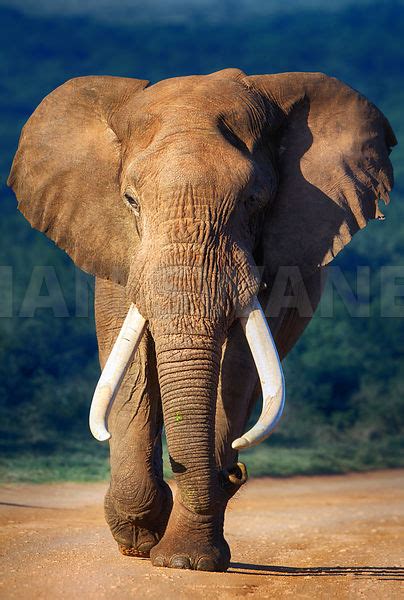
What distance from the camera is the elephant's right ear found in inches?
264

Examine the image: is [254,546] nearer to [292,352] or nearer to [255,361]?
[255,361]

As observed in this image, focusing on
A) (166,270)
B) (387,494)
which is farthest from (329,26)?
(166,270)

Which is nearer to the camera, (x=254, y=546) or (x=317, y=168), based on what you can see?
(x=317, y=168)

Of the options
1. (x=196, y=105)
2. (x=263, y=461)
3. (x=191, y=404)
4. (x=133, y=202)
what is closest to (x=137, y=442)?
(x=191, y=404)

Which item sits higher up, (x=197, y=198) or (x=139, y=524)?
(x=197, y=198)

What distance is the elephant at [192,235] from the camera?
5758 mm

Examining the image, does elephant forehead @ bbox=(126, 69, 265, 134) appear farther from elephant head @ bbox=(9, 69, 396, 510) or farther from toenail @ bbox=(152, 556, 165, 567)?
toenail @ bbox=(152, 556, 165, 567)

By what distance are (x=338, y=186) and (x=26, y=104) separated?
12016 millimetres

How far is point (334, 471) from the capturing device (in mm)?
12773

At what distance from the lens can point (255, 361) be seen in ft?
19.2

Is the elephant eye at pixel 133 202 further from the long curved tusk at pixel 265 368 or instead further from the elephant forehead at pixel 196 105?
the long curved tusk at pixel 265 368

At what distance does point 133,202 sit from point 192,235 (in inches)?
21.1

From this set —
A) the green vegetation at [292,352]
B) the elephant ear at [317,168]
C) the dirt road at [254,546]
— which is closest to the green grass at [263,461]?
the green vegetation at [292,352]

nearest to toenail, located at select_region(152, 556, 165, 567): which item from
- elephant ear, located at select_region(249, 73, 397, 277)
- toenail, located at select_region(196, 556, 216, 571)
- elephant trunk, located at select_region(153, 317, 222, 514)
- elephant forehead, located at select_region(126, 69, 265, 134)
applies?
toenail, located at select_region(196, 556, 216, 571)
